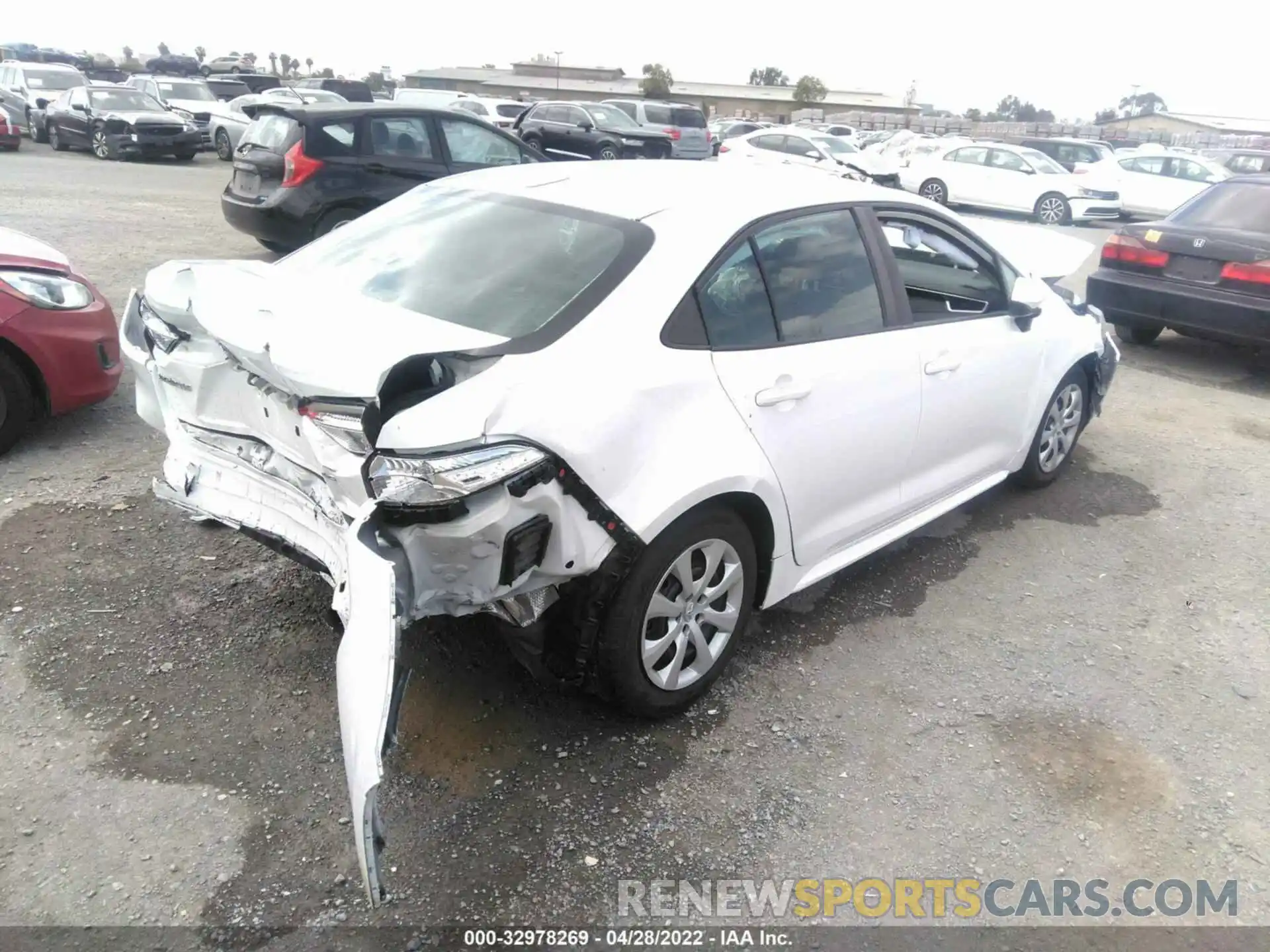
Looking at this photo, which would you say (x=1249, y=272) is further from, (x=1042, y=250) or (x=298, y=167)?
(x=298, y=167)

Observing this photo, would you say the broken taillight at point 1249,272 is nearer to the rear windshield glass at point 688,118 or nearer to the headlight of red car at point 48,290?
the headlight of red car at point 48,290

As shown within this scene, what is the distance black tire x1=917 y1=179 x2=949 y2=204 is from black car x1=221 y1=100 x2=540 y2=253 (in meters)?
12.3

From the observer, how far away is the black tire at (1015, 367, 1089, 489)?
4.83 m

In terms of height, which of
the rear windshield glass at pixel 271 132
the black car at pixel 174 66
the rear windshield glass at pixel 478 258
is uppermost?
the rear windshield glass at pixel 478 258

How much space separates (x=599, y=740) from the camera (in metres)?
3.03

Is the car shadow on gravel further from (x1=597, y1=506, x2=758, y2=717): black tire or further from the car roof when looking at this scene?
the car roof

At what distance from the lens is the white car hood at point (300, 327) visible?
2.54 metres

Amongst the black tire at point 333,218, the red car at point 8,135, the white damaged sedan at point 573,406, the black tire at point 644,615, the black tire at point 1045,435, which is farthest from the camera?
the red car at point 8,135

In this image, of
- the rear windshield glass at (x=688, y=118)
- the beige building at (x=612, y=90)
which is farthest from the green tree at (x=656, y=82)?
the rear windshield glass at (x=688, y=118)

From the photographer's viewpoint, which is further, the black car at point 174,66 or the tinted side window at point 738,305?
the black car at point 174,66

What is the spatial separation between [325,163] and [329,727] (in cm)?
703

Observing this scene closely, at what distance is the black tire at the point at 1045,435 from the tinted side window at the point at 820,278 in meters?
1.71

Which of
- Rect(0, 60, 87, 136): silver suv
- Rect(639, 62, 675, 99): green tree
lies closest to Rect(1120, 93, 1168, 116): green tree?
Rect(639, 62, 675, 99): green tree

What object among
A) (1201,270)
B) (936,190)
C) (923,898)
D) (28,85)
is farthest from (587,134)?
(923,898)
